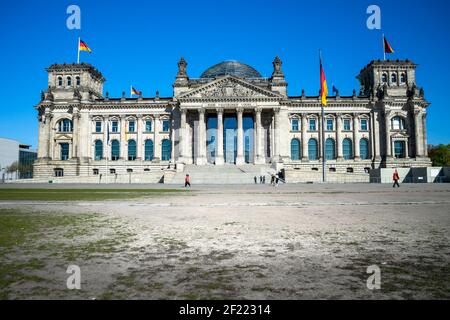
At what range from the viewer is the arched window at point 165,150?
2378 inches

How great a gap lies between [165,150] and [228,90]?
18048 mm

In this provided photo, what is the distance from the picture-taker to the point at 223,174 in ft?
148

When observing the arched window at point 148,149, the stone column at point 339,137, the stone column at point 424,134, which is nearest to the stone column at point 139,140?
the arched window at point 148,149

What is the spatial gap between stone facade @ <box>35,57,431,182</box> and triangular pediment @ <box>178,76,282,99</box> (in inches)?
9.4

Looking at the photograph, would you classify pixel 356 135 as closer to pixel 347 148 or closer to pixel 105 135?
pixel 347 148

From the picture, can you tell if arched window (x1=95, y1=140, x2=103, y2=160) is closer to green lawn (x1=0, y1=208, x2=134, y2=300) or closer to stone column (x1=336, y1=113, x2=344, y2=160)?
stone column (x1=336, y1=113, x2=344, y2=160)

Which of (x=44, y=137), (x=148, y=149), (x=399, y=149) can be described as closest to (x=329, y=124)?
(x=399, y=149)

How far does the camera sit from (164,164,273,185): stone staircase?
43.7 metres

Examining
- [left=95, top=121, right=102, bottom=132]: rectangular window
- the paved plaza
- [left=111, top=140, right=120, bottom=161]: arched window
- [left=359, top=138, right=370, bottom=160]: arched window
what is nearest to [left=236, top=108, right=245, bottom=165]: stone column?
[left=359, top=138, right=370, bottom=160]: arched window

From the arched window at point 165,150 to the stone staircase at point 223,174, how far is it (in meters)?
10.1

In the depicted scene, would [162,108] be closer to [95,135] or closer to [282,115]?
[95,135]

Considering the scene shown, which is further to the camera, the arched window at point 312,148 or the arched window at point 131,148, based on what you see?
the arched window at point 131,148

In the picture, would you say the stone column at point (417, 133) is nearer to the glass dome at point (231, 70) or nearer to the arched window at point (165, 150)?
the glass dome at point (231, 70)
